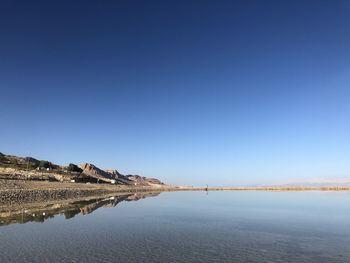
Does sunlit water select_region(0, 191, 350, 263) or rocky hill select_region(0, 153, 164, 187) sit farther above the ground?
rocky hill select_region(0, 153, 164, 187)

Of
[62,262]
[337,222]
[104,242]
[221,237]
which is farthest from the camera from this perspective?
[337,222]

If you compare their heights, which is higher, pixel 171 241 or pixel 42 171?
pixel 42 171

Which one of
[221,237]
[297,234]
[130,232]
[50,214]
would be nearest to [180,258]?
[221,237]

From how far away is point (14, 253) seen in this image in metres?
21.4

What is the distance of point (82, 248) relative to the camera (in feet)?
77.7

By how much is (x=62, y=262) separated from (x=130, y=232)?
11.8m

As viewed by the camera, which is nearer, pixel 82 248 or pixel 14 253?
pixel 14 253

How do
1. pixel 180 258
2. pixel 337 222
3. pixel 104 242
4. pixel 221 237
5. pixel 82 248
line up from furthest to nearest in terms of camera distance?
pixel 337 222 → pixel 221 237 → pixel 104 242 → pixel 82 248 → pixel 180 258

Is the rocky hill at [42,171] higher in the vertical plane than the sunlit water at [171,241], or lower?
higher

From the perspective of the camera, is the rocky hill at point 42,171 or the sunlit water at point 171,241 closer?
the sunlit water at point 171,241

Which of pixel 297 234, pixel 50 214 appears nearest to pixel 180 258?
pixel 297 234

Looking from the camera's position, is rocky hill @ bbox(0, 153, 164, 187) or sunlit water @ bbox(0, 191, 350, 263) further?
rocky hill @ bbox(0, 153, 164, 187)

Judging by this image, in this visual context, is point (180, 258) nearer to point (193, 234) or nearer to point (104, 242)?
point (104, 242)

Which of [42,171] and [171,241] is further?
[42,171]
